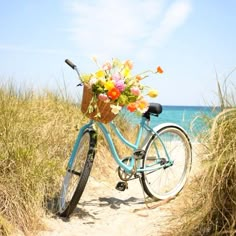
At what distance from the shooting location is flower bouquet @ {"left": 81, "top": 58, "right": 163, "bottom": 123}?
419 cm

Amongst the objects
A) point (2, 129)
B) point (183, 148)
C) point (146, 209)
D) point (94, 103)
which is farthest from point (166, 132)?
point (2, 129)

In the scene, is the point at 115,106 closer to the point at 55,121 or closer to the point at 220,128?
the point at 220,128

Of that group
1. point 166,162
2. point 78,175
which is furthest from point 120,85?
point 166,162

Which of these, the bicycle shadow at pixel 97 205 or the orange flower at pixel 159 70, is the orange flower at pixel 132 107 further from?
the bicycle shadow at pixel 97 205

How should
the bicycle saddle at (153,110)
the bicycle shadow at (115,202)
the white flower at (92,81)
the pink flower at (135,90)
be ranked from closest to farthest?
the white flower at (92,81) → the pink flower at (135,90) → the bicycle saddle at (153,110) → the bicycle shadow at (115,202)

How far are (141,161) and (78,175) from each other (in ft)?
2.46

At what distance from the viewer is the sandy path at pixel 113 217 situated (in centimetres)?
409

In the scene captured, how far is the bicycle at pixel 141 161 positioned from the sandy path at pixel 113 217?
0.18m

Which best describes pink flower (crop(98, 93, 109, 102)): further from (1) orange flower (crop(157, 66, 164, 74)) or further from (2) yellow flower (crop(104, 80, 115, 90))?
(1) orange flower (crop(157, 66, 164, 74))

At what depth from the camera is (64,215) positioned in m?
4.40

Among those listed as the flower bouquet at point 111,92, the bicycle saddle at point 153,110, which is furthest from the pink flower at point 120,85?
the bicycle saddle at point 153,110

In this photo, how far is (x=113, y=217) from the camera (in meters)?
4.57

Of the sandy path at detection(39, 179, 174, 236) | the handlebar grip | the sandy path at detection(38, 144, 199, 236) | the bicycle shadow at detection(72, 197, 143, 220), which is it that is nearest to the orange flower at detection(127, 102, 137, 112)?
the handlebar grip

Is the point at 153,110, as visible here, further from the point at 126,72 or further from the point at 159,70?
the point at 126,72
